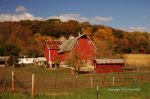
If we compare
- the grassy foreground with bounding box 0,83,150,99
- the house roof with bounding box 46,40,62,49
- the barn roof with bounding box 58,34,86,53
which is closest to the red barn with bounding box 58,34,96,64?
the barn roof with bounding box 58,34,86,53

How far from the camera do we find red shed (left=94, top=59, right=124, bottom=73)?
52.2 metres

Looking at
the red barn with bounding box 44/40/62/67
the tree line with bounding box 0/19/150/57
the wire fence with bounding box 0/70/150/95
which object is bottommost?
the wire fence with bounding box 0/70/150/95

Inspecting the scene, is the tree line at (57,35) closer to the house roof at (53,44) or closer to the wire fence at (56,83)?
the house roof at (53,44)

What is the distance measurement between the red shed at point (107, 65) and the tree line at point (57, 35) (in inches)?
1810

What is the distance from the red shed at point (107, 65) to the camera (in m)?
52.2

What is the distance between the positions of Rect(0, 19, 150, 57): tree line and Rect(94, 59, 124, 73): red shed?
46.0 meters

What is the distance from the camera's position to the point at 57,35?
13462 cm

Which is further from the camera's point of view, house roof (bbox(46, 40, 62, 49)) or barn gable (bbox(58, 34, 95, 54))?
house roof (bbox(46, 40, 62, 49))

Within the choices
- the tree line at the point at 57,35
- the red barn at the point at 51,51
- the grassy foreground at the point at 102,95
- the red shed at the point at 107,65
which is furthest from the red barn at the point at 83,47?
the grassy foreground at the point at 102,95

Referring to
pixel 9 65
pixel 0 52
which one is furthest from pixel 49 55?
pixel 0 52

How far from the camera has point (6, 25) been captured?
130875 mm

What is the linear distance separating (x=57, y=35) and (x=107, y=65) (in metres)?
83.5

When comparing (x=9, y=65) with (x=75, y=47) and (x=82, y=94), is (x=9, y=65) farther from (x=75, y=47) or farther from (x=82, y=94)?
(x=82, y=94)

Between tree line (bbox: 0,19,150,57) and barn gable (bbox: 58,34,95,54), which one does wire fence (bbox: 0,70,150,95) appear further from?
tree line (bbox: 0,19,150,57)
